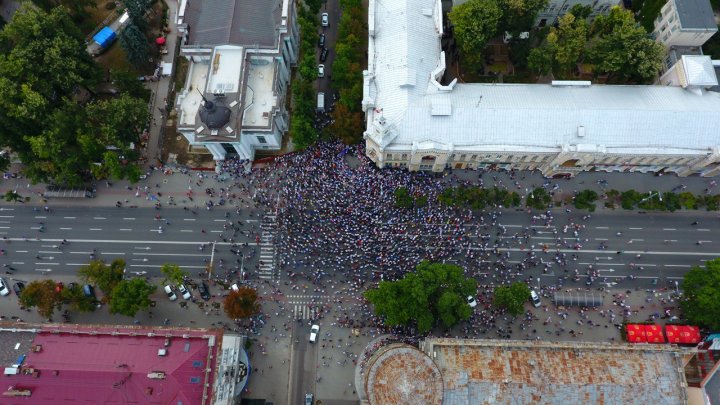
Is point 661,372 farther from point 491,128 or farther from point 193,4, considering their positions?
point 193,4

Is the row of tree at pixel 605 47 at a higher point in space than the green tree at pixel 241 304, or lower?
higher

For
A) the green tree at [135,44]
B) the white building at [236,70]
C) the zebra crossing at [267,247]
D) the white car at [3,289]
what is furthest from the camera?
the green tree at [135,44]

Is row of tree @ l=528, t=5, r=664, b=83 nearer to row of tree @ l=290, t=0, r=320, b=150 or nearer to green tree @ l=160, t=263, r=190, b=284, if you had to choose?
row of tree @ l=290, t=0, r=320, b=150

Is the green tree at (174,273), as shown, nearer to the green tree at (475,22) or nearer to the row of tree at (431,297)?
the row of tree at (431,297)

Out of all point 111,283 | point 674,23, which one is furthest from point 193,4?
point 674,23

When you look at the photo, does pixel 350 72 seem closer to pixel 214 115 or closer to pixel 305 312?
pixel 214 115

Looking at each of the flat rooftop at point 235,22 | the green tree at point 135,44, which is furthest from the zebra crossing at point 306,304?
the green tree at point 135,44
